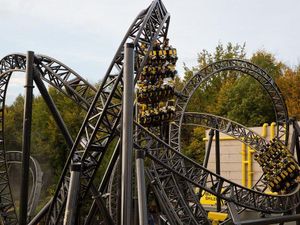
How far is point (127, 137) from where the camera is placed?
6.59 meters

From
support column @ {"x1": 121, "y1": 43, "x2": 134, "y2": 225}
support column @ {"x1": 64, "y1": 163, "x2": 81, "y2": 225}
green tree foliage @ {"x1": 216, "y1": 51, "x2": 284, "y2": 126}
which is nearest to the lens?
support column @ {"x1": 121, "y1": 43, "x2": 134, "y2": 225}

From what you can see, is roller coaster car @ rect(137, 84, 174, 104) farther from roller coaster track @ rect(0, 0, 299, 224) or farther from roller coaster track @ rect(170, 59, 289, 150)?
roller coaster track @ rect(170, 59, 289, 150)

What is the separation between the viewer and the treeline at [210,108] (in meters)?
27.6

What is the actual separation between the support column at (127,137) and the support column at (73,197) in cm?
84

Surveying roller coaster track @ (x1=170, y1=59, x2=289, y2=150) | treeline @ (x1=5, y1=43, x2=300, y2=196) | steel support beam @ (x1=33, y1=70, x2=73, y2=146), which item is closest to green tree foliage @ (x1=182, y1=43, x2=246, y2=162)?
treeline @ (x1=5, y1=43, x2=300, y2=196)

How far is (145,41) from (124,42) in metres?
0.46

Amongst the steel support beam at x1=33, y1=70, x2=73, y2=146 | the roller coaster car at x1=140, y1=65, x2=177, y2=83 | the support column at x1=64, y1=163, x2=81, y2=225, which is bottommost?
the support column at x1=64, y1=163, x2=81, y2=225

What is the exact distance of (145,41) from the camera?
804 centimetres

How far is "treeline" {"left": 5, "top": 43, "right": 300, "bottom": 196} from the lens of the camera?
27.6 meters

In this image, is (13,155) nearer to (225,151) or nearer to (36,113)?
(225,151)

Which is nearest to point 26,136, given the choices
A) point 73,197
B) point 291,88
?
point 73,197

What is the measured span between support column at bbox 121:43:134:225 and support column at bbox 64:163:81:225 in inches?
32.9

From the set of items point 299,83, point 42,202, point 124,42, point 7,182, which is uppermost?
point 299,83

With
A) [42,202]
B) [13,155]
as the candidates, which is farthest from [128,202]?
[42,202]
